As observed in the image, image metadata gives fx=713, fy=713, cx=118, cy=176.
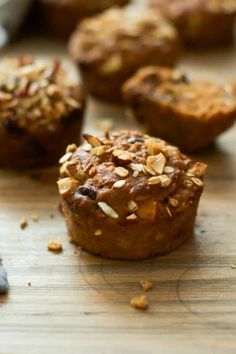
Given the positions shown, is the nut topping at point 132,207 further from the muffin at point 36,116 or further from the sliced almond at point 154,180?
the muffin at point 36,116

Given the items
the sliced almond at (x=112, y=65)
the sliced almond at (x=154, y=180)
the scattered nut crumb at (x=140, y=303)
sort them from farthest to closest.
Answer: the sliced almond at (x=112, y=65)
the sliced almond at (x=154, y=180)
the scattered nut crumb at (x=140, y=303)

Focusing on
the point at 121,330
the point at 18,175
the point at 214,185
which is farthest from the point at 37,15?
the point at 121,330

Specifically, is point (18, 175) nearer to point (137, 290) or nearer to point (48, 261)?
point (48, 261)

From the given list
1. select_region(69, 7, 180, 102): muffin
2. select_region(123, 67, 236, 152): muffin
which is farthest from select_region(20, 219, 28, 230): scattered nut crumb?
select_region(69, 7, 180, 102): muffin

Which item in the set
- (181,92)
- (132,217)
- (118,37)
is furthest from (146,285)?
(118,37)

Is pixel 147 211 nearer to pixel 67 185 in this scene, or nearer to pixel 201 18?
pixel 67 185

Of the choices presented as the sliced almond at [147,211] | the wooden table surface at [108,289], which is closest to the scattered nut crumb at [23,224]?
the wooden table surface at [108,289]

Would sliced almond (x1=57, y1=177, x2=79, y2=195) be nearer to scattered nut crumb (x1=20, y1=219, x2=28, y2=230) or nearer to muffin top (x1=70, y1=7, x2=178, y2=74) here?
scattered nut crumb (x1=20, y1=219, x2=28, y2=230)
